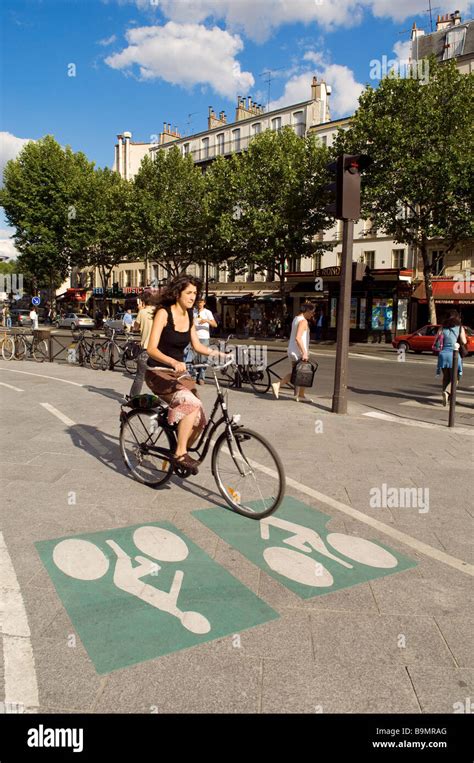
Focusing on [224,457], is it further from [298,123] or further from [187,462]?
[298,123]

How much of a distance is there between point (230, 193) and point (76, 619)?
33839 mm

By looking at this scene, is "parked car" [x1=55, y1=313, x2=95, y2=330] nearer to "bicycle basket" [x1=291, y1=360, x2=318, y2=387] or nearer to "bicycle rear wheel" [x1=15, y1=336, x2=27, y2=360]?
"bicycle rear wheel" [x1=15, y1=336, x2=27, y2=360]

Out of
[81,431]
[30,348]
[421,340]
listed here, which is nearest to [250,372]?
[81,431]

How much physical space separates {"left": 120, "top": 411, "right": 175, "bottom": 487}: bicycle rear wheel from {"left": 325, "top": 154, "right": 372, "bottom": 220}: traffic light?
4521 millimetres

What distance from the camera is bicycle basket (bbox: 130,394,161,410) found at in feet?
15.6

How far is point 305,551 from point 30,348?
49.0 ft

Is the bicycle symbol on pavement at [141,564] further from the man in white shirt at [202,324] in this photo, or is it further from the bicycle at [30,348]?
the bicycle at [30,348]

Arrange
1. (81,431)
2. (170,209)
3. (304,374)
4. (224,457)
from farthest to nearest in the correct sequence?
(170,209) → (304,374) → (81,431) → (224,457)

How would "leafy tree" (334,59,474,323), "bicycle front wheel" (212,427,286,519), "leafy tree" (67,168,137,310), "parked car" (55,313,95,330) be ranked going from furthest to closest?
1. "parked car" (55,313,95,330)
2. "leafy tree" (67,168,137,310)
3. "leafy tree" (334,59,474,323)
4. "bicycle front wheel" (212,427,286,519)

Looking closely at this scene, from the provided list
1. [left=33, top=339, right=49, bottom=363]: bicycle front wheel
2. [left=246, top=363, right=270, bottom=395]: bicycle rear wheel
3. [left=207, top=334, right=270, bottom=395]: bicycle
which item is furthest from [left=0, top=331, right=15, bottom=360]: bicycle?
[left=246, top=363, right=270, bottom=395]: bicycle rear wheel

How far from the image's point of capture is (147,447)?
4.97 m

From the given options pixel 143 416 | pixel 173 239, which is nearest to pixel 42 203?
pixel 173 239

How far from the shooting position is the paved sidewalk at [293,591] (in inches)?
92.2

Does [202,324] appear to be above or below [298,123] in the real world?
below
